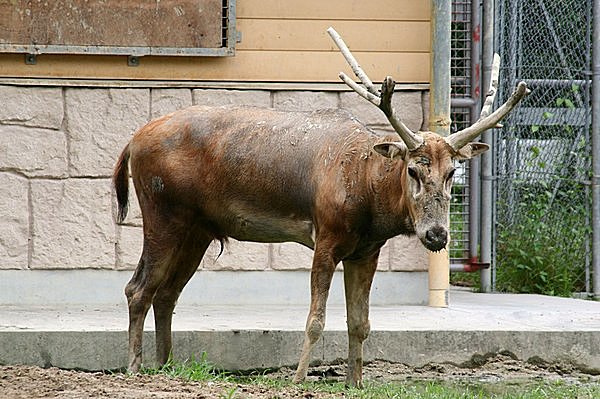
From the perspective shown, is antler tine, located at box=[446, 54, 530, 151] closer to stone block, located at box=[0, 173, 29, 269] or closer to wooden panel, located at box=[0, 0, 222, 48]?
wooden panel, located at box=[0, 0, 222, 48]

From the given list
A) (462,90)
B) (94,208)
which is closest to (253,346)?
(94,208)

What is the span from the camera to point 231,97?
968cm

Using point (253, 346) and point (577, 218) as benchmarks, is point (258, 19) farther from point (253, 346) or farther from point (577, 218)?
point (577, 218)

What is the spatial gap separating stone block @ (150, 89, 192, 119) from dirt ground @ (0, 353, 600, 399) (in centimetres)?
285

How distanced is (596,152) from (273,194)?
193 inches

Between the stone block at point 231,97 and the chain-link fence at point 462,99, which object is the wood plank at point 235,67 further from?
the chain-link fence at point 462,99

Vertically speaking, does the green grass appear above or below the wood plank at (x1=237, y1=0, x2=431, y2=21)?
below

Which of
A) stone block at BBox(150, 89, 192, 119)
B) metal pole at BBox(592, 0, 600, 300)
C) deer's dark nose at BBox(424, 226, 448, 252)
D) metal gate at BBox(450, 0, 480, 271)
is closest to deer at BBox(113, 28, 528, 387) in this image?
deer's dark nose at BBox(424, 226, 448, 252)

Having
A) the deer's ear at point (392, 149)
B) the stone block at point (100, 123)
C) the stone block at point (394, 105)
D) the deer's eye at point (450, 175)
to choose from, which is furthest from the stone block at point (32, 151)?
the deer's eye at point (450, 175)

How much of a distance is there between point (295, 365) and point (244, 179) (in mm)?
1380

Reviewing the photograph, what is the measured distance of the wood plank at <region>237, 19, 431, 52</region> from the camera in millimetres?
9719

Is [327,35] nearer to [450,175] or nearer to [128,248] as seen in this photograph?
[128,248]

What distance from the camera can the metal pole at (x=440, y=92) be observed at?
9477 millimetres

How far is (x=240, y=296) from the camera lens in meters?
9.59
